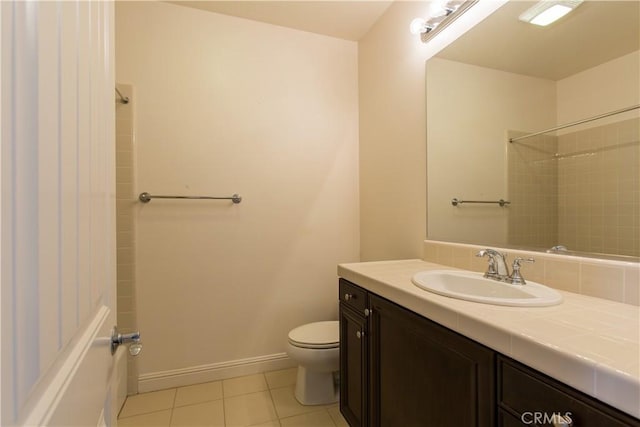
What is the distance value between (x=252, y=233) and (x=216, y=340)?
739 mm

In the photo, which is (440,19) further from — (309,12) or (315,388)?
(315,388)

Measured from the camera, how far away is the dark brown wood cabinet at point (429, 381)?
593 mm

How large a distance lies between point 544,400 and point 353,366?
911 mm

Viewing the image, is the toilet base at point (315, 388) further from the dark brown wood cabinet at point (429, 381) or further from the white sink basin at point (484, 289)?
→ the white sink basin at point (484, 289)

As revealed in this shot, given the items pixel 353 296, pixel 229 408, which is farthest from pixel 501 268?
pixel 229 408

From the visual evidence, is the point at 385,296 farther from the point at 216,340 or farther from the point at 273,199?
the point at 216,340

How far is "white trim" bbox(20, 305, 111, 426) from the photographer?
300mm

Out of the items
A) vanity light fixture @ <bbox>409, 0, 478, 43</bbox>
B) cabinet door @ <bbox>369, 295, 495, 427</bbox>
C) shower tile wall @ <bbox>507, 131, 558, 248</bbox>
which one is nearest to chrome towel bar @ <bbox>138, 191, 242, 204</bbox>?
cabinet door @ <bbox>369, 295, 495, 427</bbox>

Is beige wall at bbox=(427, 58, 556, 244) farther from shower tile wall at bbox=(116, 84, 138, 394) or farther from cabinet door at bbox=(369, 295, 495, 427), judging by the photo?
shower tile wall at bbox=(116, 84, 138, 394)

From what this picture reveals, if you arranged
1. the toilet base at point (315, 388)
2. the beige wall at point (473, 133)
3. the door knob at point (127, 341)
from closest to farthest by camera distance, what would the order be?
the door knob at point (127, 341) → the beige wall at point (473, 133) → the toilet base at point (315, 388)

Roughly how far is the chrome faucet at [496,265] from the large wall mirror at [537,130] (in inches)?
6.4

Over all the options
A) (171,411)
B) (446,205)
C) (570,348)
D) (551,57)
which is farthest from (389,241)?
(171,411)

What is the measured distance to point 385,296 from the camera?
1136 mm

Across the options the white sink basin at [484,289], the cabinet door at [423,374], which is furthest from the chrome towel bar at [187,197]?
the white sink basin at [484,289]
